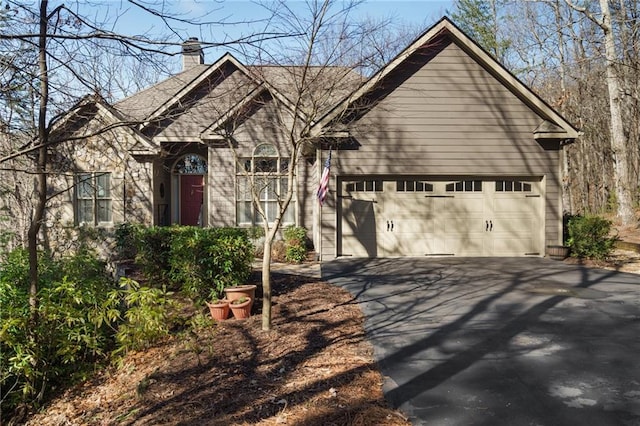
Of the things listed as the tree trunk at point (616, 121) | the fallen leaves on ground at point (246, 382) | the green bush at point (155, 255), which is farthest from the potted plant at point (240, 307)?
the tree trunk at point (616, 121)

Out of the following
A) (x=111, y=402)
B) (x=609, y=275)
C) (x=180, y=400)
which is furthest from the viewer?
Result: (x=609, y=275)

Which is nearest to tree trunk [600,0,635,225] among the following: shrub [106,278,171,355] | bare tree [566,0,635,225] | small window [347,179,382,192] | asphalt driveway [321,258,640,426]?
bare tree [566,0,635,225]

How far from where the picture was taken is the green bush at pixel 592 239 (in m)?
12.1

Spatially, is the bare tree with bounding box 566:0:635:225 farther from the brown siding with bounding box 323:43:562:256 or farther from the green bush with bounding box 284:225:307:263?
the green bush with bounding box 284:225:307:263

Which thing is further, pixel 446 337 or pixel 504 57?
pixel 504 57

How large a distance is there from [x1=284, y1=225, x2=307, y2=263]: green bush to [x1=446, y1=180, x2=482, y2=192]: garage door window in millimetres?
4549

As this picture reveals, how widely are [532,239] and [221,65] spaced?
1095 cm

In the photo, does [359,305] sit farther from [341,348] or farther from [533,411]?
[533,411]

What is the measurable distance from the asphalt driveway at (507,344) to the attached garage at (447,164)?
2.83 m

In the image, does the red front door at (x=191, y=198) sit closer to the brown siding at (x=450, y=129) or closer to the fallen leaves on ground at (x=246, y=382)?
the brown siding at (x=450, y=129)

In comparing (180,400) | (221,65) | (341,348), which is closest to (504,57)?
(221,65)

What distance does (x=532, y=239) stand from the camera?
44.7ft

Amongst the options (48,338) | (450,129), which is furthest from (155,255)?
(450,129)

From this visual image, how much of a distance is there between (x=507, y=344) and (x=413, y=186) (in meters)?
8.15
